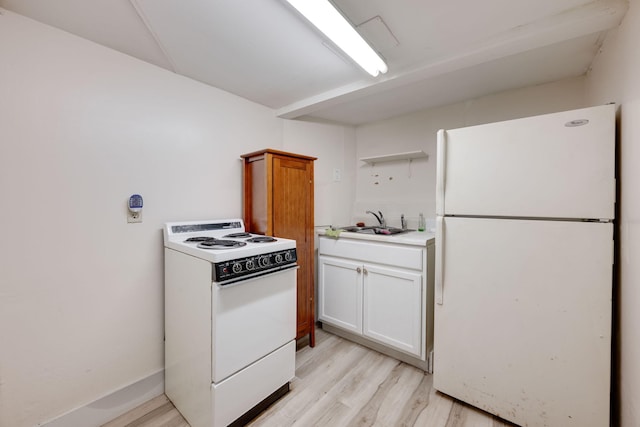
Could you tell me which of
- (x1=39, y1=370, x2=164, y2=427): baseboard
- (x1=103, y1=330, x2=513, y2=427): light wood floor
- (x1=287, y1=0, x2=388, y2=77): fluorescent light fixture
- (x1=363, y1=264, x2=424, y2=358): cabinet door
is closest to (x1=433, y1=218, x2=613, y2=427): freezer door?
(x1=103, y1=330, x2=513, y2=427): light wood floor

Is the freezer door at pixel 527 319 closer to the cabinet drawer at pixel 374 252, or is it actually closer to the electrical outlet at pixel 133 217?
the cabinet drawer at pixel 374 252

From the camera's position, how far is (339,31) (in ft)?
4.16

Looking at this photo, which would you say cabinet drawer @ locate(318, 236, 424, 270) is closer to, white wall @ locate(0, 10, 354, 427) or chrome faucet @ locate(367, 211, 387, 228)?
chrome faucet @ locate(367, 211, 387, 228)

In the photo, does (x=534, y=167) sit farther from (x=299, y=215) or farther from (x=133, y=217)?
(x=133, y=217)

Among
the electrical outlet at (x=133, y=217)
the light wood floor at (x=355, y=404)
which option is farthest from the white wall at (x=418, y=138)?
the electrical outlet at (x=133, y=217)

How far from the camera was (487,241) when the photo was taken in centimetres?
149

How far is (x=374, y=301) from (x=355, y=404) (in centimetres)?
71

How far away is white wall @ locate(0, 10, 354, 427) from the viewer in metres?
1.24

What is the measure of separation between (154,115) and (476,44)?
201 cm

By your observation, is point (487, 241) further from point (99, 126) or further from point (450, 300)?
point (99, 126)

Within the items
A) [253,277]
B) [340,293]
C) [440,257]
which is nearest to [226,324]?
[253,277]

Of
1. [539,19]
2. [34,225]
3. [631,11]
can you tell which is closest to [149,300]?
[34,225]

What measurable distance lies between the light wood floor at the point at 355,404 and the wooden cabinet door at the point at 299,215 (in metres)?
0.43

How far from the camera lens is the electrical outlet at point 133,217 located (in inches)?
62.2
